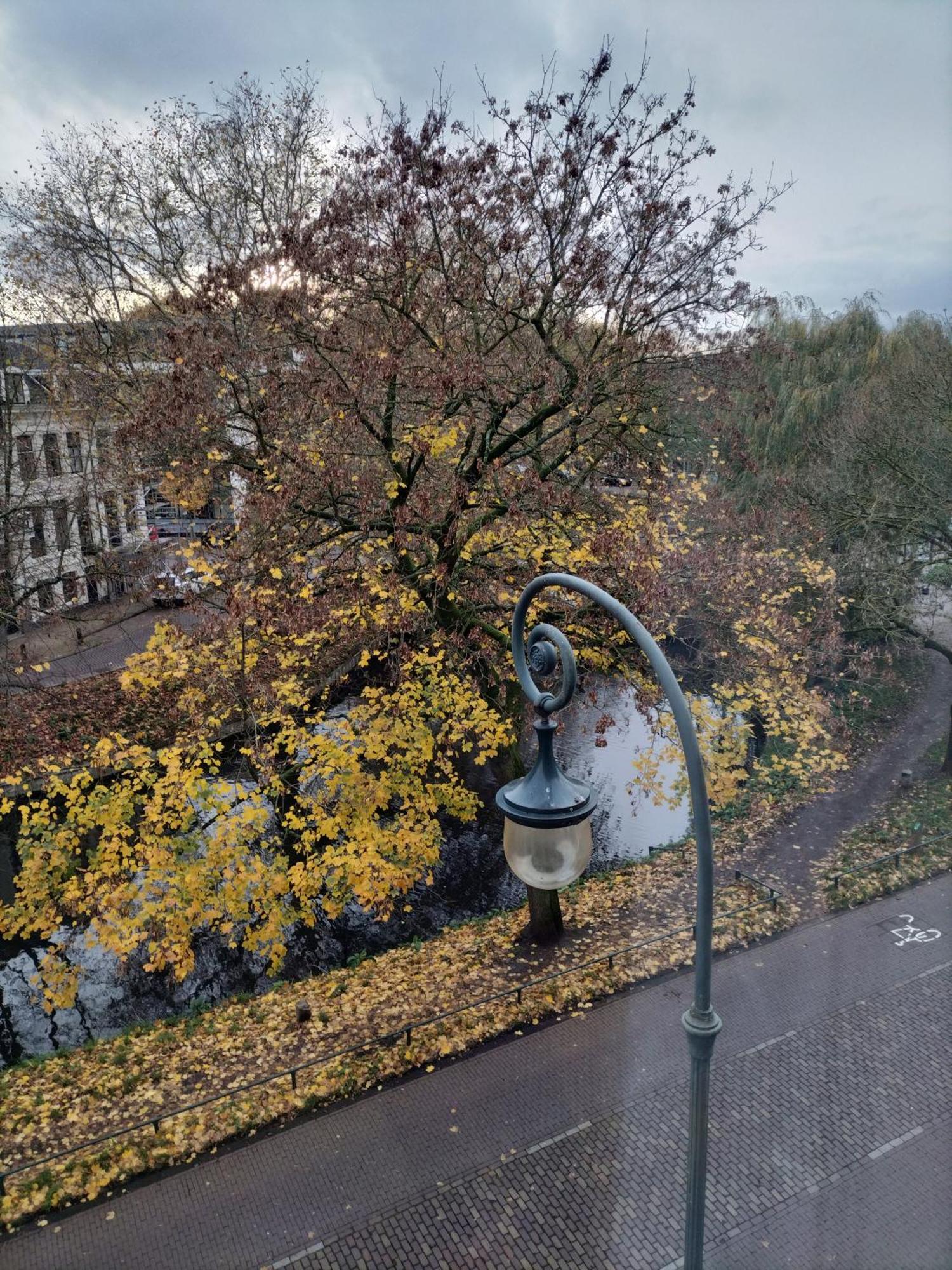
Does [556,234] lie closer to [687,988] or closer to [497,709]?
[497,709]

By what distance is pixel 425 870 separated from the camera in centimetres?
1275

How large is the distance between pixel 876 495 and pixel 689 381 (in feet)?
29.7

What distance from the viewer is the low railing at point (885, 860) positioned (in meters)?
14.1

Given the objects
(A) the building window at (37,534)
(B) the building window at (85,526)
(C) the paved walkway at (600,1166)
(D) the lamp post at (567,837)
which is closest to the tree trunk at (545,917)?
(C) the paved walkway at (600,1166)

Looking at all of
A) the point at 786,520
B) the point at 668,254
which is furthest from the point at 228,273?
the point at 786,520

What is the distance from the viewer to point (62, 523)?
20.5 m

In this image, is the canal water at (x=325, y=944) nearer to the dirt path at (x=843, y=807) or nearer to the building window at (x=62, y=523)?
the dirt path at (x=843, y=807)

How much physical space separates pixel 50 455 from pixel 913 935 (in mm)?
21032

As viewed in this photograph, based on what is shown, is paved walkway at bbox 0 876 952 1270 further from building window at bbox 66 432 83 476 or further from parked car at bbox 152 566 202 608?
building window at bbox 66 432 83 476

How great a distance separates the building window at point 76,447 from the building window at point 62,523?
4.79ft

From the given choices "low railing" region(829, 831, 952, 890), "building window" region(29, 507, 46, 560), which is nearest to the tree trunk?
"low railing" region(829, 831, 952, 890)

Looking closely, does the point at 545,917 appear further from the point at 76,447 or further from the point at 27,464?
the point at 76,447

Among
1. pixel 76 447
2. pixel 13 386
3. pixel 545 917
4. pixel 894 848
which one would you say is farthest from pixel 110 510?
pixel 894 848

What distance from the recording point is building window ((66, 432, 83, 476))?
71.7 ft
